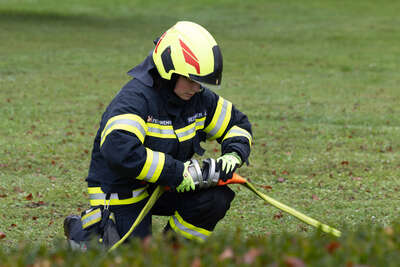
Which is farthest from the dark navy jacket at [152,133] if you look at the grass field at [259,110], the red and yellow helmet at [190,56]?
the grass field at [259,110]

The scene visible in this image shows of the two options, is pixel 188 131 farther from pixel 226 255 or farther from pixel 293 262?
pixel 293 262

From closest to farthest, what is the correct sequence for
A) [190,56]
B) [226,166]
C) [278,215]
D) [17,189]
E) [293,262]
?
1. [293,262]
2. [190,56]
3. [226,166]
4. [278,215]
5. [17,189]

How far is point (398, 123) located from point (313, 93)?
125 inches

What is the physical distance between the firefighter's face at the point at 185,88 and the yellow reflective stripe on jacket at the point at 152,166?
498 millimetres

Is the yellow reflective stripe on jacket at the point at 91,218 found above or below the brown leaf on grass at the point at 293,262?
below

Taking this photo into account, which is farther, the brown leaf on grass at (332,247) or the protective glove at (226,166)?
the protective glove at (226,166)

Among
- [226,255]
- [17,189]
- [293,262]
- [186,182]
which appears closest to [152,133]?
[186,182]

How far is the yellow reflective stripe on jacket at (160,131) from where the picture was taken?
483 centimetres

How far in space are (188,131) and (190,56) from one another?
0.62 metres

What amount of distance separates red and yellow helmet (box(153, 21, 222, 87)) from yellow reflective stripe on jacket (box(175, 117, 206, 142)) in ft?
1.37

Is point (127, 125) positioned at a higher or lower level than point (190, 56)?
lower

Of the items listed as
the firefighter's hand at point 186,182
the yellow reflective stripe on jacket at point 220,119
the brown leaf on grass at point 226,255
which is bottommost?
the firefighter's hand at point 186,182

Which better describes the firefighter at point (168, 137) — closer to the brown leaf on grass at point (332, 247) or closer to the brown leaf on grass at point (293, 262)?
the brown leaf on grass at point (332, 247)

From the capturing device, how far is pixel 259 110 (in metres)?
12.5
